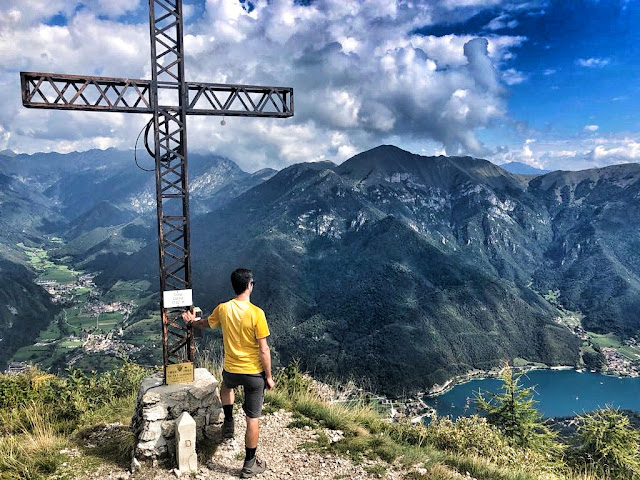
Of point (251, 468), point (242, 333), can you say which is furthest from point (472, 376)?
point (242, 333)

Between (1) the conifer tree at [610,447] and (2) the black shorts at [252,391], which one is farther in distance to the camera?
(1) the conifer tree at [610,447]

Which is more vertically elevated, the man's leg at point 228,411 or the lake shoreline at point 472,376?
the man's leg at point 228,411

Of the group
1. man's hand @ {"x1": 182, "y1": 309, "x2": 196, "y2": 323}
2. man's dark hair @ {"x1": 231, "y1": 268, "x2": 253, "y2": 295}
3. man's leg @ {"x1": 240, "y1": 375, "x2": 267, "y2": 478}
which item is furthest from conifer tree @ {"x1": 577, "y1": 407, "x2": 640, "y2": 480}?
man's hand @ {"x1": 182, "y1": 309, "x2": 196, "y2": 323}

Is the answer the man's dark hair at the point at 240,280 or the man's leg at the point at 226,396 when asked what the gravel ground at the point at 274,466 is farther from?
the man's dark hair at the point at 240,280

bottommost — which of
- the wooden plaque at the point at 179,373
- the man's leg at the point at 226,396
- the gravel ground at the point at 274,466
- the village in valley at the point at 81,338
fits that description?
the village in valley at the point at 81,338

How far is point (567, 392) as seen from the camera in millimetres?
140875

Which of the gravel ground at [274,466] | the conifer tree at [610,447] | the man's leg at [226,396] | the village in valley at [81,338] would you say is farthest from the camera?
the village in valley at [81,338]

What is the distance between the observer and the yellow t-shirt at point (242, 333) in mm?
6297

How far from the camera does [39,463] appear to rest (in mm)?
6453

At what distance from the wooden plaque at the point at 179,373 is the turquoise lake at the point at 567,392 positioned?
125 m

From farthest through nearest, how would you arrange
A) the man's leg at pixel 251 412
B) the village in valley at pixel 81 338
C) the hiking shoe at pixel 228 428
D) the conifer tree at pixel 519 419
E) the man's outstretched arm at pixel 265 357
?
the village in valley at pixel 81 338
the conifer tree at pixel 519 419
the hiking shoe at pixel 228 428
the man's leg at pixel 251 412
the man's outstretched arm at pixel 265 357

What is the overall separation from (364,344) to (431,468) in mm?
164724

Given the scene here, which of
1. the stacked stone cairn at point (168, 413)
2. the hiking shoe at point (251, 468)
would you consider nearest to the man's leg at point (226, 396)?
the stacked stone cairn at point (168, 413)

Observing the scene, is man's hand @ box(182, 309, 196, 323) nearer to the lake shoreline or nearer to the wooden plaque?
the wooden plaque
